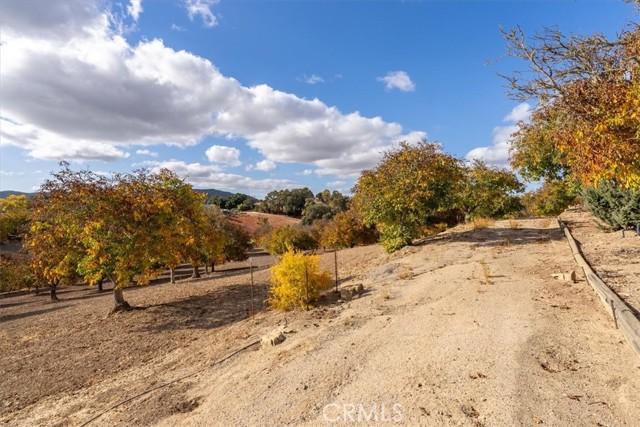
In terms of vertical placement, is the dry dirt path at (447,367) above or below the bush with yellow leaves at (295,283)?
below

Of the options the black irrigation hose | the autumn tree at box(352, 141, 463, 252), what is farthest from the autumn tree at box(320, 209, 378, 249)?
the black irrigation hose

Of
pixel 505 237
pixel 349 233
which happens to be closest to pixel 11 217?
pixel 349 233

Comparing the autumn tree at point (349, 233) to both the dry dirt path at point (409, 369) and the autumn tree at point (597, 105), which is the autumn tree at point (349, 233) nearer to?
the dry dirt path at point (409, 369)

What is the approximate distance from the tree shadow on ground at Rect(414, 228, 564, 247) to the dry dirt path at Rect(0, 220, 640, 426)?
7578 millimetres

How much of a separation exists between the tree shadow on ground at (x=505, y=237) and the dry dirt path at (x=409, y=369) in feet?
24.9

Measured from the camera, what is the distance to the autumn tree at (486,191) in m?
32.5

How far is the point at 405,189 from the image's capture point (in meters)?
18.5

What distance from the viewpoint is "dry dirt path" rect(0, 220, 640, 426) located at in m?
4.78

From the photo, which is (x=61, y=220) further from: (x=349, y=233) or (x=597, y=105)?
(x=349, y=233)

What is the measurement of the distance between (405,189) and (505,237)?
6.68m

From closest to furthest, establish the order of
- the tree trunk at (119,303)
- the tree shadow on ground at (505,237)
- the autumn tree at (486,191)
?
the tree trunk at (119,303) → the tree shadow on ground at (505,237) → the autumn tree at (486,191)

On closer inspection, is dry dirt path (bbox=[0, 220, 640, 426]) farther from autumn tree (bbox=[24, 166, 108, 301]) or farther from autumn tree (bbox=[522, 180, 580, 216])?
autumn tree (bbox=[522, 180, 580, 216])

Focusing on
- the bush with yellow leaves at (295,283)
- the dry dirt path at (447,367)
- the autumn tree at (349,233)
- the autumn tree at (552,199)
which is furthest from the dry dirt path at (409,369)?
the autumn tree at (552,199)

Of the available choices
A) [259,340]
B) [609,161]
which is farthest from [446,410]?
[259,340]
